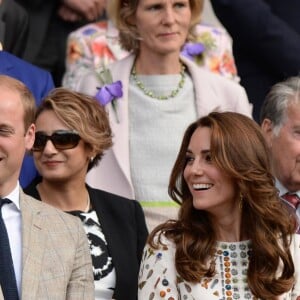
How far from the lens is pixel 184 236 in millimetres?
4855

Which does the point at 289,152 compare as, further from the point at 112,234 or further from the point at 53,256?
the point at 53,256

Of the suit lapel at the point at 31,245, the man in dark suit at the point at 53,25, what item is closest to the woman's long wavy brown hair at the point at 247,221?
the suit lapel at the point at 31,245

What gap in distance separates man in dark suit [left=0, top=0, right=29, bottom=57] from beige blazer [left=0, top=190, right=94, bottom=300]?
76.6 inches

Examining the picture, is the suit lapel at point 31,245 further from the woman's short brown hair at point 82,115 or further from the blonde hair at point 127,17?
the blonde hair at point 127,17

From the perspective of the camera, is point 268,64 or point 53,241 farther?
point 268,64

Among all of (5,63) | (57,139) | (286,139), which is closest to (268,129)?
(286,139)

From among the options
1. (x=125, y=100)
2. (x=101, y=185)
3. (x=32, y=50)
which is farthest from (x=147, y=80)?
(x=32, y=50)

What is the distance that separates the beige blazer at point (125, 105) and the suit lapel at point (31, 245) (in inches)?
51.0

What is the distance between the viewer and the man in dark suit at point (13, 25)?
6.52 metres

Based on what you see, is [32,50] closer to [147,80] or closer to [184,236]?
[147,80]

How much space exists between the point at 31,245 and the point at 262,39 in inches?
101

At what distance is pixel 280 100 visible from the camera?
5719mm

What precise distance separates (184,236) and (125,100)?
1.49 meters

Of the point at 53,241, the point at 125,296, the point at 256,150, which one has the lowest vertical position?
the point at 125,296
